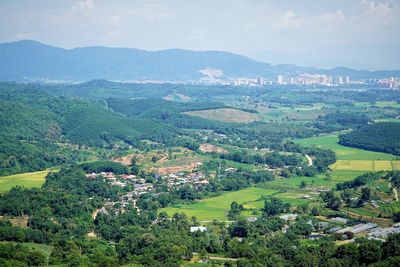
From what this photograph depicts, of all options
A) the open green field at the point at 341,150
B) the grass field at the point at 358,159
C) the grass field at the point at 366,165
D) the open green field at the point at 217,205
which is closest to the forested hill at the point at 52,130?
the open green field at the point at 341,150

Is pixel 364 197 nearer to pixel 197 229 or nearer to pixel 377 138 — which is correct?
pixel 197 229

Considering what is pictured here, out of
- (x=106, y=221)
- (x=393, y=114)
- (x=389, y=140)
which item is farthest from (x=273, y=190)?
(x=393, y=114)

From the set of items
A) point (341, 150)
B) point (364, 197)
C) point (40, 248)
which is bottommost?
point (40, 248)

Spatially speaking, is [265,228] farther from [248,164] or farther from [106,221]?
[248,164]

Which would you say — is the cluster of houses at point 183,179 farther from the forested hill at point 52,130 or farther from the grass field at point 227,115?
the grass field at point 227,115

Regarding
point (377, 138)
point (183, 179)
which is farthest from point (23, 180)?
point (377, 138)

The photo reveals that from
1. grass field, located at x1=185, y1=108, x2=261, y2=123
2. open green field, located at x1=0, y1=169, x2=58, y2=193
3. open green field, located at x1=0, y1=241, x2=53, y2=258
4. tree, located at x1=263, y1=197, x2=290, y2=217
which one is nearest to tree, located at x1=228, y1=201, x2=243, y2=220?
tree, located at x1=263, y1=197, x2=290, y2=217

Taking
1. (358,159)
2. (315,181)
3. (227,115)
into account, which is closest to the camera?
(315,181)
